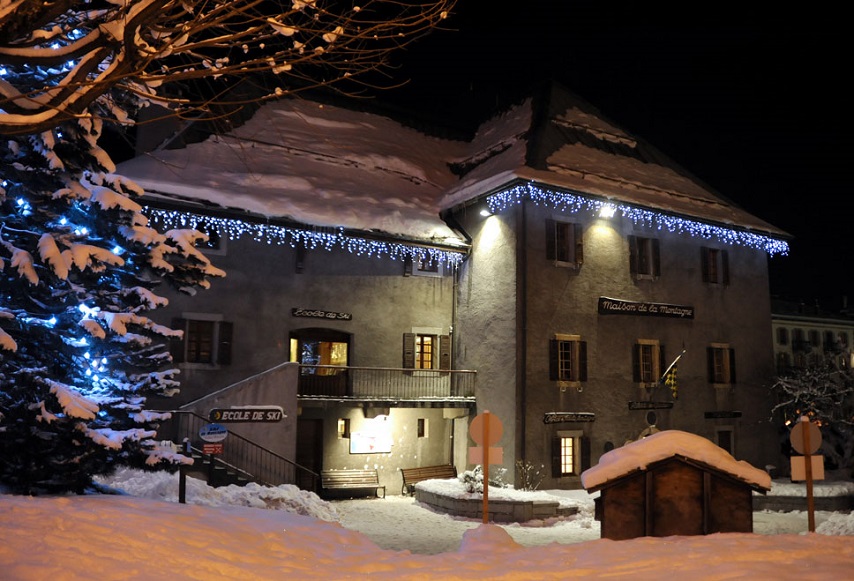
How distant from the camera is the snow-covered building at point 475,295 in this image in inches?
805

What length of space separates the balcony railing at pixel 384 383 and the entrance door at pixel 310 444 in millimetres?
1106

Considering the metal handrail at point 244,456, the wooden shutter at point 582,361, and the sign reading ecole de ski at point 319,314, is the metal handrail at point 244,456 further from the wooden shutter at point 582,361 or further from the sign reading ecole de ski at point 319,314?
the wooden shutter at point 582,361

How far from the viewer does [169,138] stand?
24.0 meters

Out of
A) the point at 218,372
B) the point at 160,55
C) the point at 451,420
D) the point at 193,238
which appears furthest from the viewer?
the point at 451,420

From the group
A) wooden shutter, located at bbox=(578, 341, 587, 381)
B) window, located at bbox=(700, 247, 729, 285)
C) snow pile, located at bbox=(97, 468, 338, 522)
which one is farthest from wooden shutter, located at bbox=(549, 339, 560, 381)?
snow pile, located at bbox=(97, 468, 338, 522)

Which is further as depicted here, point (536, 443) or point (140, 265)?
point (536, 443)

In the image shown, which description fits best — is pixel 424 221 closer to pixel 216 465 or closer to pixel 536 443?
pixel 536 443

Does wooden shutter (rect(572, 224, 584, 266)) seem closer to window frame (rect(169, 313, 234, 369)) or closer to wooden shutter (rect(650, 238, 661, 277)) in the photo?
wooden shutter (rect(650, 238, 661, 277))

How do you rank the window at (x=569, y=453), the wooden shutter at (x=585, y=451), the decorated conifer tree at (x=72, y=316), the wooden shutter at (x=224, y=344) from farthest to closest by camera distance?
the wooden shutter at (x=585, y=451) < the window at (x=569, y=453) < the wooden shutter at (x=224, y=344) < the decorated conifer tree at (x=72, y=316)

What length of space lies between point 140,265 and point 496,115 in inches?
829

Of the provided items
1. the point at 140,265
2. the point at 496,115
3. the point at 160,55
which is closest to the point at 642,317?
the point at 496,115

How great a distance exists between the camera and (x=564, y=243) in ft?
73.0

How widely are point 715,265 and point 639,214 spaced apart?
454 cm

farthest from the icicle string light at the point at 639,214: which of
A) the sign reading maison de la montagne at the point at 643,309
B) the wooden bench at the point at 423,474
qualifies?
the wooden bench at the point at 423,474
